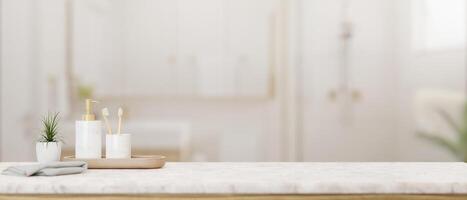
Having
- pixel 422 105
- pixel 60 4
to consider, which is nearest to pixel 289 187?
pixel 422 105

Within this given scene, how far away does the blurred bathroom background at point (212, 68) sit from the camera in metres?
5.05

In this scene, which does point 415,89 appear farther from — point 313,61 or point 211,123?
point 211,123

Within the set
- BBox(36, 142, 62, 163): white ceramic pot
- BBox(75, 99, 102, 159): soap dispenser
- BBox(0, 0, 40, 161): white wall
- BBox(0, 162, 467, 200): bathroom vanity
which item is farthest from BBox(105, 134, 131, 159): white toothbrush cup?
BBox(0, 0, 40, 161): white wall

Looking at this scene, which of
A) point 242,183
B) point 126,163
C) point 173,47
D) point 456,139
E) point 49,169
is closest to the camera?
point 242,183

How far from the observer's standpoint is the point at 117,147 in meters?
1.97

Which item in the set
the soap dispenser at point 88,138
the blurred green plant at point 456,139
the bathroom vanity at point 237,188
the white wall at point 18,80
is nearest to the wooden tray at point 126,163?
the soap dispenser at point 88,138

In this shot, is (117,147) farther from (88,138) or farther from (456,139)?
(456,139)

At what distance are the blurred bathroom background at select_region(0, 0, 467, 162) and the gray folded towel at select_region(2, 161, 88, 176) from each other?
320 cm

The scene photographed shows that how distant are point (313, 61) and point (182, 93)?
94 cm

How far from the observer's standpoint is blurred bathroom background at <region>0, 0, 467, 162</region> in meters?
5.05

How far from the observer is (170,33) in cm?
507

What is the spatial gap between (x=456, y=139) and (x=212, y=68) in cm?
170

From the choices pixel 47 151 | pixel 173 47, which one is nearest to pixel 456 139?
pixel 173 47

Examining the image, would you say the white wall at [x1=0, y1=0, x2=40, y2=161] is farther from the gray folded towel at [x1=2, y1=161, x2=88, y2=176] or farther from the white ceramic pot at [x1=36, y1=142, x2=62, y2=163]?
the gray folded towel at [x1=2, y1=161, x2=88, y2=176]
